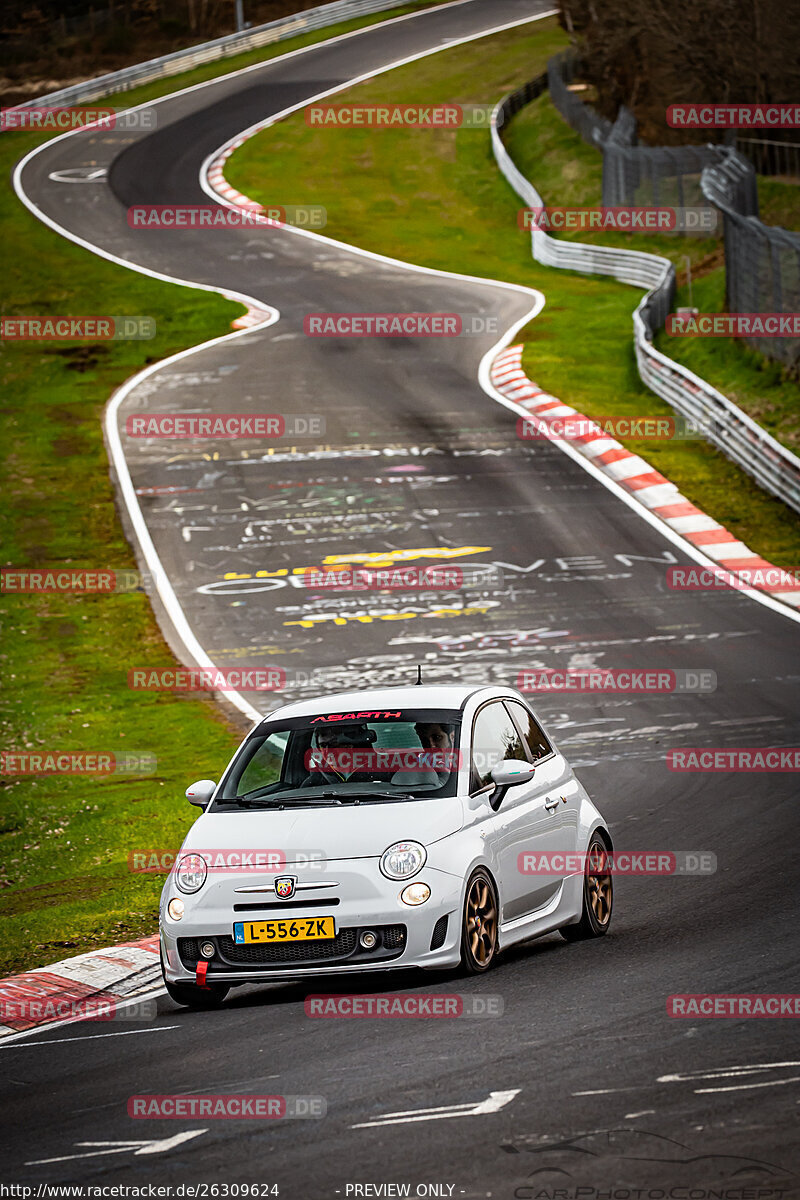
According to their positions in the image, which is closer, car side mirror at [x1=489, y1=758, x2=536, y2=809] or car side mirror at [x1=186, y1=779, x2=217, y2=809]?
car side mirror at [x1=489, y1=758, x2=536, y2=809]

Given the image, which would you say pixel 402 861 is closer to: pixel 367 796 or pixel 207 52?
pixel 367 796

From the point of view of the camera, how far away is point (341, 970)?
8.66m

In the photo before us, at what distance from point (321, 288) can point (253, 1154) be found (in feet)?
127

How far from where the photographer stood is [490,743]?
32.7 feet

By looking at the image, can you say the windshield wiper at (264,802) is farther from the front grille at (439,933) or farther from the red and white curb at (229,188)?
the red and white curb at (229,188)

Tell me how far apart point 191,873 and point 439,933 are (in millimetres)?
1407

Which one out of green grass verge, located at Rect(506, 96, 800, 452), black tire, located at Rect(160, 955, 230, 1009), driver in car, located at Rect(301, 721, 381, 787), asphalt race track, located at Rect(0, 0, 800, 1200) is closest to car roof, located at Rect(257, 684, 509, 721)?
driver in car, located at Rect(301, 721, 381, 787)

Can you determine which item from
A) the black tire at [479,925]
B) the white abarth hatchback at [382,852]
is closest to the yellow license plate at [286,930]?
the white abarth hatchback at [382,852]

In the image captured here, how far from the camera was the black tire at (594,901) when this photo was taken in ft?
33.2

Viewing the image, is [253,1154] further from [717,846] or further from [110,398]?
[110,398]

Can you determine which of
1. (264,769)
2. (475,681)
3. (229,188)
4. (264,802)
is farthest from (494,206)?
(264,802)

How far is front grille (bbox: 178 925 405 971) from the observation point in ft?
28.3

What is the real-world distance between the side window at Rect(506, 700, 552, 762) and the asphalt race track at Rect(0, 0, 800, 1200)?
120 cm

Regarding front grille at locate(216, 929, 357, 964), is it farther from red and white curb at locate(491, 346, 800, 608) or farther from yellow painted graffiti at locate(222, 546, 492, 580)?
yellow painted graffiti at locate(222, 546, 492, 580)
